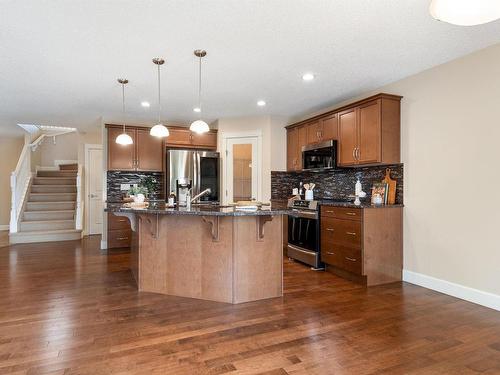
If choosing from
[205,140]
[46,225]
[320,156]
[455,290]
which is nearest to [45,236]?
[46,225]

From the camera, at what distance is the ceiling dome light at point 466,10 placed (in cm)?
149

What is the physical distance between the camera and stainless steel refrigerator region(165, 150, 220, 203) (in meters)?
5.71

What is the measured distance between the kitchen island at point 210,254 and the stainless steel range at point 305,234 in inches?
46.2

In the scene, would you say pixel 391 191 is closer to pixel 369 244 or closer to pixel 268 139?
pixel 369 244

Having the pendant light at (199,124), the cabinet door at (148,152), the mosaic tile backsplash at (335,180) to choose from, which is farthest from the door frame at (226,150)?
the pendant light at (199,124)

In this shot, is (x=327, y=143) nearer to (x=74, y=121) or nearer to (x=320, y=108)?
(x=320, y=108)

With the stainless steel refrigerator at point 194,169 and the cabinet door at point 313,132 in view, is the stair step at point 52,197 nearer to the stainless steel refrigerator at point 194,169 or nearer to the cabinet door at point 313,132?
the stainless steel refrigerator at point 194,169

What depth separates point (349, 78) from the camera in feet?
12.6

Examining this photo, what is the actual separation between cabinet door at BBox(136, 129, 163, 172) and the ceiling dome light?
5.10 metres

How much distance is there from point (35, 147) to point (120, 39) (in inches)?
278

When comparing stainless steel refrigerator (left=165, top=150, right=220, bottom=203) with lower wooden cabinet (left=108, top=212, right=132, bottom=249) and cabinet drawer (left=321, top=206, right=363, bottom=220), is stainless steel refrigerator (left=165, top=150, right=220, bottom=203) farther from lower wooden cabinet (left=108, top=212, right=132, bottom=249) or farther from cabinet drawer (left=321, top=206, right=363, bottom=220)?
cabinet drawer (left=321, top=206, right=363, bottom=220)

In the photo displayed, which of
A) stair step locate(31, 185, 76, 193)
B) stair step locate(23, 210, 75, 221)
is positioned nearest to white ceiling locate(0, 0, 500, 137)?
stair step locate(23, 210, 75, 221)

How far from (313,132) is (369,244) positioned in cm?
211

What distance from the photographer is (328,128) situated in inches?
183
